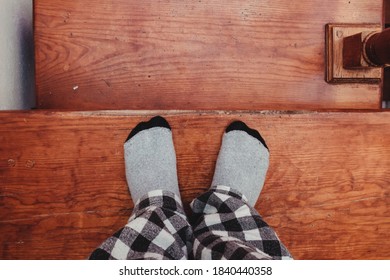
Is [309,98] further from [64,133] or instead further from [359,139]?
[64,133]

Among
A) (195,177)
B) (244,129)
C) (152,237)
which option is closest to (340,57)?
(244,129)

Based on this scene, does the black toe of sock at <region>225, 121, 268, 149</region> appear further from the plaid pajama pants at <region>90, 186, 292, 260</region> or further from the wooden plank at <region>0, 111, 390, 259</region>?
the plaid pajama pants at <region>90, 186, 292, 260</region>

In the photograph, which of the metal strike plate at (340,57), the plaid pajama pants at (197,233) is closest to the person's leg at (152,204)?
the plaid pajama pants at (197,233)

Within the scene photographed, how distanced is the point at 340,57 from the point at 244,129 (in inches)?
10.4

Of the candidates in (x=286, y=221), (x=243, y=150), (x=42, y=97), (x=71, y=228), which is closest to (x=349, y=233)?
(x=286, y=221)

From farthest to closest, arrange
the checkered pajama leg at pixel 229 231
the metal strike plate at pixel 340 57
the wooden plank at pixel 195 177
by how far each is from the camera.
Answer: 1. the metal strike plate at pixel 340 57
2. the wooden plank at pixel 195 177
3. the checkered pajama leg at pixel 229 231

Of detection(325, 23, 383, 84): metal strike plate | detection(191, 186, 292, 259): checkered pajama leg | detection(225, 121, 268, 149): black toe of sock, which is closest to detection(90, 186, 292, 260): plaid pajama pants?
detection(191, 186, 292, 259): checkered pajama leg

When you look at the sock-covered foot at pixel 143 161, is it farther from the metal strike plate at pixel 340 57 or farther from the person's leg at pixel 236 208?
the metal strike plate at pixel 340 57

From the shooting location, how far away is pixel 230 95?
870 mm

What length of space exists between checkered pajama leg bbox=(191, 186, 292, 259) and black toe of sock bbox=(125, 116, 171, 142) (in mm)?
154

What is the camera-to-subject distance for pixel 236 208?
28.3 inches

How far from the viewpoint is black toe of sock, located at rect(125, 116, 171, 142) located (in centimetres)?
79

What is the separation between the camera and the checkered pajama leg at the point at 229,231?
61 cm

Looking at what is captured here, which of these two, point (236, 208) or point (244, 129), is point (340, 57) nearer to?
point (244, 129)
